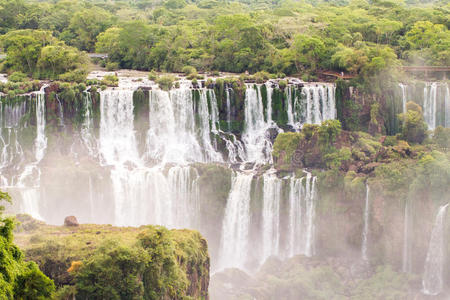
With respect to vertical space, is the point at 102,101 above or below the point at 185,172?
above

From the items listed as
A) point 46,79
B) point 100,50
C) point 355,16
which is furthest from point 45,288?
point 355,16

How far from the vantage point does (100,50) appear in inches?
2468

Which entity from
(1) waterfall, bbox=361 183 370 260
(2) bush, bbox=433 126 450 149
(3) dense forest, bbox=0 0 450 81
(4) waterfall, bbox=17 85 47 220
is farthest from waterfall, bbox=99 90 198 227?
(2) bush, bbox=433 126 450 149

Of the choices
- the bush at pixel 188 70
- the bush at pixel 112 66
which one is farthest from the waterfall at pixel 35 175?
the bush at pixel 188 70

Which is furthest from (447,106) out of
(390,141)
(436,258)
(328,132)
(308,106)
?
(436,258)

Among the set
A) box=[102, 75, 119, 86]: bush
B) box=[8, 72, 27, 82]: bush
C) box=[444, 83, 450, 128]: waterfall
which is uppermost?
box=[8, 72, 27, 82]: bush

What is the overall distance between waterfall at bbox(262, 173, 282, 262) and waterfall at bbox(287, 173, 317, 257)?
73 cm

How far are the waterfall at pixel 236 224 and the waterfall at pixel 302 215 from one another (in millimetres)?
2615

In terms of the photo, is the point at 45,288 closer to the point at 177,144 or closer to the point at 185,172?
the point at 185,172

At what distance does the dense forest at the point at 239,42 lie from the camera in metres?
52.3

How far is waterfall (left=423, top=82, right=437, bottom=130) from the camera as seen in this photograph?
47.8 metres

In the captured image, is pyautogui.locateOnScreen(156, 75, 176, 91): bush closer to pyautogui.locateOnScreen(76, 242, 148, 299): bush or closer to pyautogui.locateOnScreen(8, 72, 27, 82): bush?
pyautogui.locateOnScreen(8, 72, 27, 82): bush

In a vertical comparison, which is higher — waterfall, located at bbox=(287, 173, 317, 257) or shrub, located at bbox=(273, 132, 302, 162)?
shrub, located at bbox=(273, 132, 302, 162)

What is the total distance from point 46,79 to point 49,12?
937 inches
